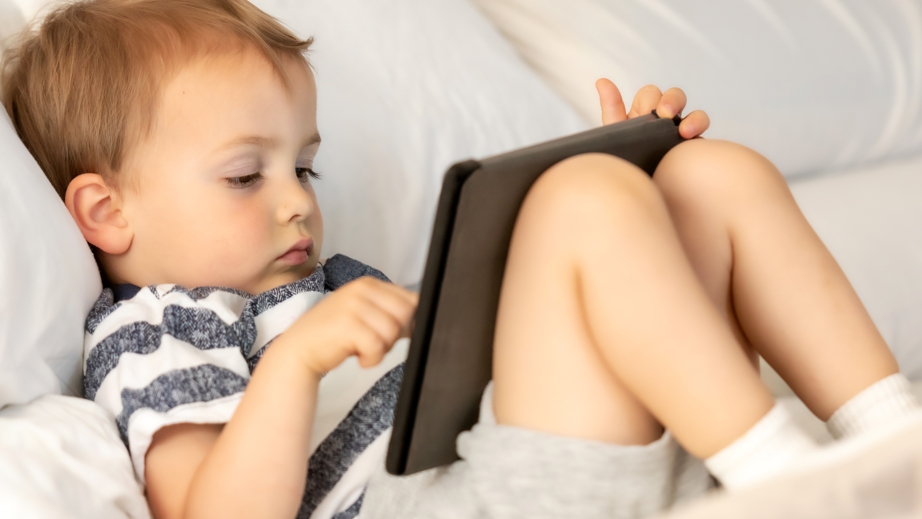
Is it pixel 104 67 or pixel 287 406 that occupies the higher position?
pixel 104 67

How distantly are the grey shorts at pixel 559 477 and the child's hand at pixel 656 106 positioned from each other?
0.29 metres

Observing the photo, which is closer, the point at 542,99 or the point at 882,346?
the point at 882,346

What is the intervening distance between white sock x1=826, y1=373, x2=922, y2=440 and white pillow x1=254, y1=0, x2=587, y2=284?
0.58 m

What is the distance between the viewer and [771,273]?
1.90 ft

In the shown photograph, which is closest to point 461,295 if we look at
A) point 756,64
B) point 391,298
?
point 391,298

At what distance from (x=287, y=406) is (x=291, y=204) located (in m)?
0.24

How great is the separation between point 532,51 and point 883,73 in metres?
0.70

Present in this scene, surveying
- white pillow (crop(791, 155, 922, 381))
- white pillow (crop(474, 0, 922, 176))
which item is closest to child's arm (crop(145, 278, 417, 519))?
white pillow (crop(791, 155, 922, 381))

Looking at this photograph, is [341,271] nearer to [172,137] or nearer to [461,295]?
[172,137]

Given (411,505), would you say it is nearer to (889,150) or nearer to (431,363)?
(431,363)

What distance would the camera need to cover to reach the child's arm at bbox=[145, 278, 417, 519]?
517 millimetres

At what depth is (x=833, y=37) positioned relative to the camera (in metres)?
1.40

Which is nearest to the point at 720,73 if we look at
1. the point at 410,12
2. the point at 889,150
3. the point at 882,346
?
the point at 889,150

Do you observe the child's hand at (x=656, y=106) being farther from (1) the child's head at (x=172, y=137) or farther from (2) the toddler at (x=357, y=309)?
(1) the child's head at (x=172, y=137)
